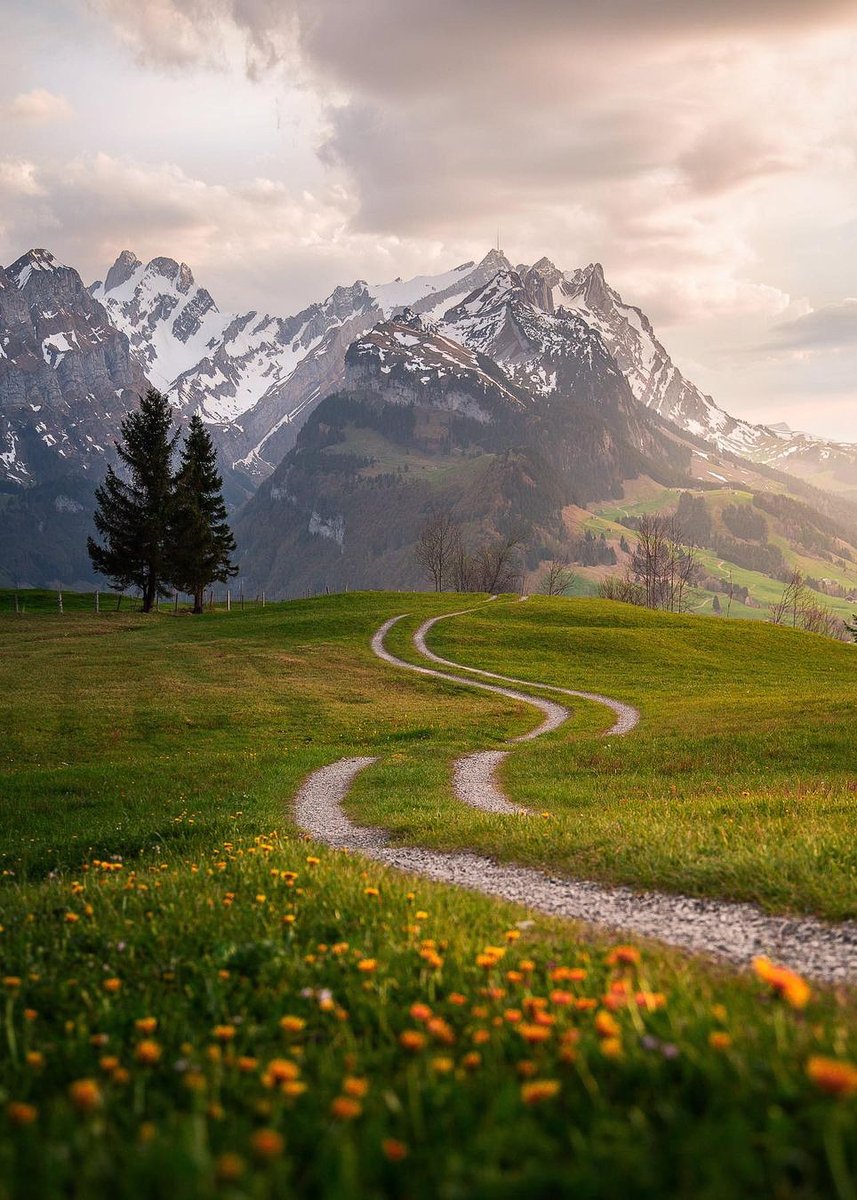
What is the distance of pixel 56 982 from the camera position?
565 cm

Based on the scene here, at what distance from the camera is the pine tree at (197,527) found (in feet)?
275

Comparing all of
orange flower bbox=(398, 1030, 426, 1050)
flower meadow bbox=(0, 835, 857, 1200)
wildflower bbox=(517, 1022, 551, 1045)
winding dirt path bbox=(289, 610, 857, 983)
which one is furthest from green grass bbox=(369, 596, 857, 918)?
orange flower bbox=(398, 1030, 426, 1050)

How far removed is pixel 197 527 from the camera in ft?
275

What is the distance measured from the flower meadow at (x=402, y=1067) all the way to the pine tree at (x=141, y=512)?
80.2 m

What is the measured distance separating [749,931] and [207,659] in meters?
51.8

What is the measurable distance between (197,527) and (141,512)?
6.04 meters

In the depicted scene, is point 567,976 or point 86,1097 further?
point 567,976

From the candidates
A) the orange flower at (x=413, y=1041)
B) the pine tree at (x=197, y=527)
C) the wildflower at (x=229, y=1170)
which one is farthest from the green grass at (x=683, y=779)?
the pine tree at (x=197, y=527)

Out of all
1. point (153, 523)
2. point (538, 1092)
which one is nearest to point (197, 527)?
point (153, 523)

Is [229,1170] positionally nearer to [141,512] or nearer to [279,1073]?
[279,1073]

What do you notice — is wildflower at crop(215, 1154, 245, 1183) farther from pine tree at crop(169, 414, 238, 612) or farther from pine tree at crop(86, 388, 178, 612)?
pine tree at crop(169, 414, 238, 612)

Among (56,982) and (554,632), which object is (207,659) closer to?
(554,632)

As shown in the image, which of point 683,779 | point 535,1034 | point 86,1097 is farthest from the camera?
point 683,779

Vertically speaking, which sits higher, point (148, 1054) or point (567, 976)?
point (148, 1054)
